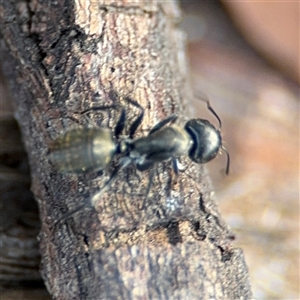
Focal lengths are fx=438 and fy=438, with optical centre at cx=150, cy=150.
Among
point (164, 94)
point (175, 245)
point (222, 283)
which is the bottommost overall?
point (222, 283)

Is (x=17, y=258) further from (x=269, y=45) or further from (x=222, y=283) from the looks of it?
(x=269, y=45)

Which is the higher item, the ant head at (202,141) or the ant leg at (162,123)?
the ant leg at (162,123)

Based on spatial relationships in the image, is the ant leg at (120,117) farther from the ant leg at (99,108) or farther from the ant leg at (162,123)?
the ant leg at (162,123)

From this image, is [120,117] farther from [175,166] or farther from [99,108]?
[175,166]

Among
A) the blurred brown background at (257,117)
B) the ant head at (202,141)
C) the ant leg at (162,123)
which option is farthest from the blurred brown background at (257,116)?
the ant leg at (162,123)

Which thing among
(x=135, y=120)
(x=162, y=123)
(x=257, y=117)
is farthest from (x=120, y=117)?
(x=257, y=117)

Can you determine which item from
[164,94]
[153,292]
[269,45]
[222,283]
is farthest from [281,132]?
[153,292]

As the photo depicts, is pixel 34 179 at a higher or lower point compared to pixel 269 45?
lower
